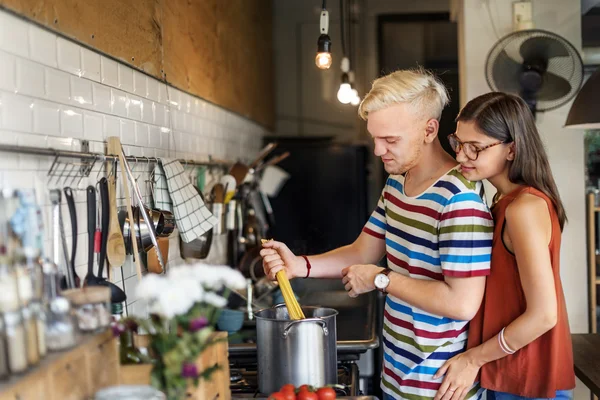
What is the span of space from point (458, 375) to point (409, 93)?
0.82m

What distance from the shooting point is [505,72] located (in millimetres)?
3514

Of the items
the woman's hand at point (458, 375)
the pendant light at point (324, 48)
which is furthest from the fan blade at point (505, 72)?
the woman's hand at point (458, 375)

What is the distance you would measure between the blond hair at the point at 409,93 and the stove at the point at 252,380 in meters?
0.86

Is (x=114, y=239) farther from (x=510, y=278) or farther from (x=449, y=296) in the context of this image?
(x=510, y=278)

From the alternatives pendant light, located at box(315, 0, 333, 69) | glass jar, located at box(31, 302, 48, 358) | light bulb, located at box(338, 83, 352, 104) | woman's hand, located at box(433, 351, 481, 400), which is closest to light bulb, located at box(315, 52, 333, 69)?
pendant light, located at box(315, 0, 333, 69)

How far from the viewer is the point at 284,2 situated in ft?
22.3

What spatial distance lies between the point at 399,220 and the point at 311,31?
4.80 meters

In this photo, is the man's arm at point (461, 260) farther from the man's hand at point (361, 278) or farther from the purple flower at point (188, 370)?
the purple flower at point (188, 370)

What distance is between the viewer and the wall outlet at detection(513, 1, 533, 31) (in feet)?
12.1

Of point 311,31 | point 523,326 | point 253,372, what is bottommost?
point 253,372

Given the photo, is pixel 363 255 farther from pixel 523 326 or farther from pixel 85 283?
pixel 85 283

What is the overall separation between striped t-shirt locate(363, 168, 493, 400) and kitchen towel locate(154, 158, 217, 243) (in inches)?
34.2

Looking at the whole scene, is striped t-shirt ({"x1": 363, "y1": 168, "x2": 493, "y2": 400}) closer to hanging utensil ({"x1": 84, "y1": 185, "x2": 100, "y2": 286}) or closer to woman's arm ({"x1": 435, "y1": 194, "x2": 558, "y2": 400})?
woman's arm ({"x1": 435, "y1": 194, "x2": 558, "y2": 400})

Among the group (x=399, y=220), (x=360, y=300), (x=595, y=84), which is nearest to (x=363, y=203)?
(x=360, y=300)
